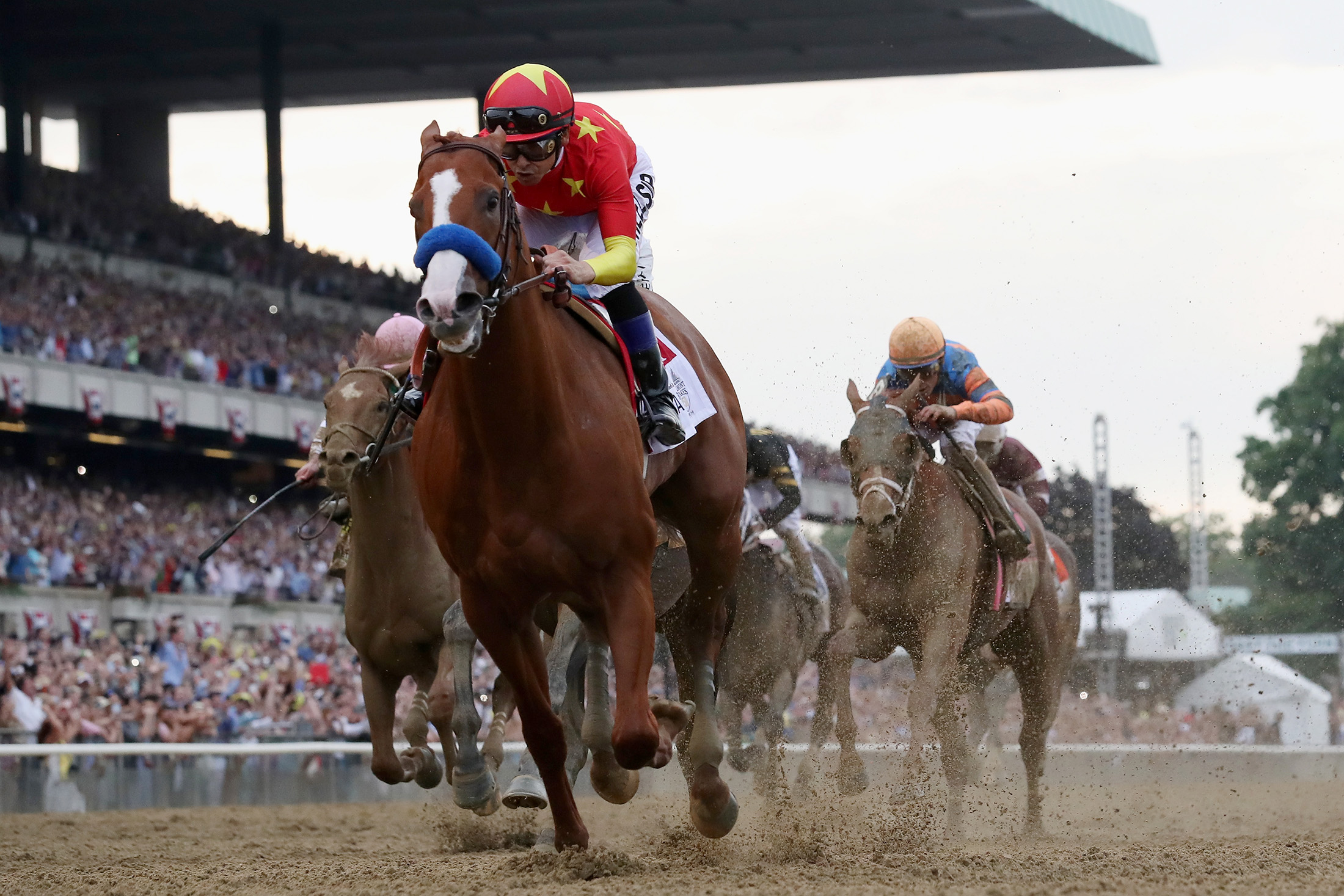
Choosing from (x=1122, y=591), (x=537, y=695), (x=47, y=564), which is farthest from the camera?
(x=1122, y=591)

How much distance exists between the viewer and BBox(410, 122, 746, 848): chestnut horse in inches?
194

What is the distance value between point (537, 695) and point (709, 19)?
26.2m

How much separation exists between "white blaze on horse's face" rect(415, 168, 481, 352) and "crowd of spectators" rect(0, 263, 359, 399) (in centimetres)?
2050

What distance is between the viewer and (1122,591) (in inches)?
853

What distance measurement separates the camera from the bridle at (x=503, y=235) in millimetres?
4883

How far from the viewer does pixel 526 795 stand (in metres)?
6.18

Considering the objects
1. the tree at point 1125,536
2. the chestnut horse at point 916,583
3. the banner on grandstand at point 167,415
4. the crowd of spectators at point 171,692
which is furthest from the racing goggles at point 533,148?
the banner on grandstand at point 167,415

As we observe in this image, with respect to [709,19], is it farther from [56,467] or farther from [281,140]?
[56,467]

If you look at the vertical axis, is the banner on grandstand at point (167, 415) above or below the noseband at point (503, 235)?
above

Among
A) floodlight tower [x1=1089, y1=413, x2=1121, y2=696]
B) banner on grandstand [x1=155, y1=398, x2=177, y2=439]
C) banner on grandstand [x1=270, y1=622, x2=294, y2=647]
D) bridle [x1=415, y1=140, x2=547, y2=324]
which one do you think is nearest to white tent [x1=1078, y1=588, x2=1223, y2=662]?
floodlight tower [x1=1089, y1=413, x2=1121, y2=696]

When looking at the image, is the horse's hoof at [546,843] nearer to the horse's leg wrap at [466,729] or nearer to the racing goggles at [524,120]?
the horse's leg wrap at [466,729]

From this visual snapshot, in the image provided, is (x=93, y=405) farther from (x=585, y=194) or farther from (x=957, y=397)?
(x=585, y=194)

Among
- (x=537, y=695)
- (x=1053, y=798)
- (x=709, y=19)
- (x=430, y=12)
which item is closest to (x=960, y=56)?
(x=709, y=19)

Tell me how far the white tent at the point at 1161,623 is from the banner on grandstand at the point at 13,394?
46.6ft
